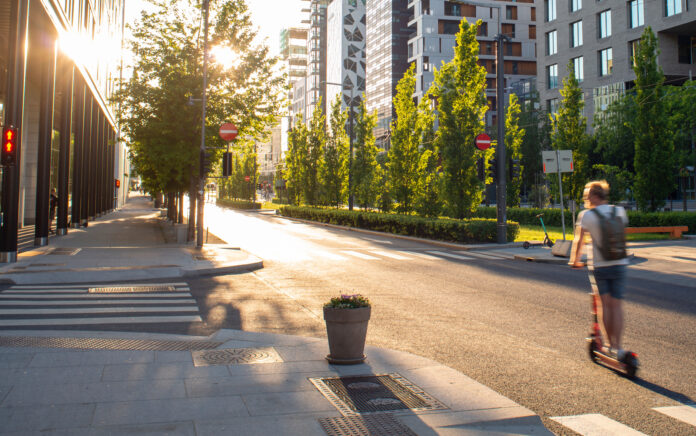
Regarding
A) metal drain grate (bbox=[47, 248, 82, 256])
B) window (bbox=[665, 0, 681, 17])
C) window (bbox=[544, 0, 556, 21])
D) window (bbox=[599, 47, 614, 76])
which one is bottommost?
metal drain grate (bbox=[47, 248, 82, 256])

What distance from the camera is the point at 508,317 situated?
927 cm

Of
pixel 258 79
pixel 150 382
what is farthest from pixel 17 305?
pixel 258 79

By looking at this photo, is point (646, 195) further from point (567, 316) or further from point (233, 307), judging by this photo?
point (233, 307)

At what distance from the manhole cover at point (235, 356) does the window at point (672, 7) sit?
52698 mm

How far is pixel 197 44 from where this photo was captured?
25250 mm

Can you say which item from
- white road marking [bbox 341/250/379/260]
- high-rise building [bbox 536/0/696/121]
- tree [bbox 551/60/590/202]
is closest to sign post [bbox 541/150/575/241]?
white road marking [bbox 341/250/379/260]

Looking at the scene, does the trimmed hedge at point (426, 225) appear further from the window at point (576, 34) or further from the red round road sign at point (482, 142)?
the window at point (576, 34)

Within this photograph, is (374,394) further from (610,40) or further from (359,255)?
(610,40)

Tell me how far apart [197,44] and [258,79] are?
3071mm

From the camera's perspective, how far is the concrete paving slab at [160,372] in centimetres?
552

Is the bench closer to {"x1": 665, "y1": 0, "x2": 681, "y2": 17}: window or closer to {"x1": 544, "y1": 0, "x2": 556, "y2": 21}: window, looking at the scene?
{"x1": 665, "y1": 0, "x2": 681, "y2": 17}: window

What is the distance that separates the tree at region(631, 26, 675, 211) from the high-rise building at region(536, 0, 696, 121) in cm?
2148

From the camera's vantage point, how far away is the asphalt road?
218 inches

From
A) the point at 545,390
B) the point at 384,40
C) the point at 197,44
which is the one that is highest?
the point at 384,40
